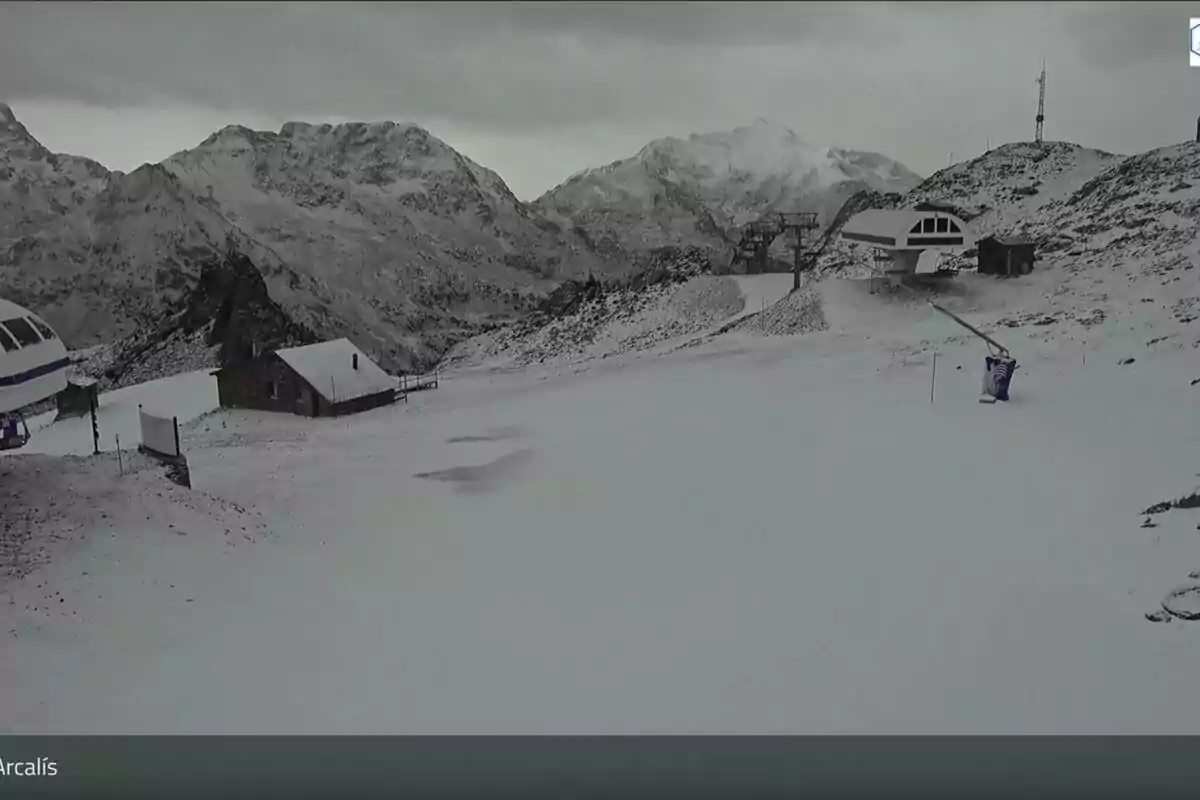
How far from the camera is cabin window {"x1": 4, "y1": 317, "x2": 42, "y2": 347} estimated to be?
34.8 ft

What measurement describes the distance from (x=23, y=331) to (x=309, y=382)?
1892 centimetres

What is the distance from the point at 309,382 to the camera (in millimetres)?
29516

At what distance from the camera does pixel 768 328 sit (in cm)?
3522

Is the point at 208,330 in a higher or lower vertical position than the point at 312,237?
lower

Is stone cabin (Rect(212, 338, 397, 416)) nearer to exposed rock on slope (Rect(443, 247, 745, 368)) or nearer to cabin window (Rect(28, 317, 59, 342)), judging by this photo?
exposed rock on slope (Rect(443, 247, 745, 368))

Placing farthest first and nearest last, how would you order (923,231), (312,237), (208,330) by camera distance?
(312,237) → (208,330) → (923,231)

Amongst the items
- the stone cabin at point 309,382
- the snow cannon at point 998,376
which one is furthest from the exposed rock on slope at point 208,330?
the snow cannon at point 998,376

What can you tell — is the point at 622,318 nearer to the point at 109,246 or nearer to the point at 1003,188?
the point at 1003,188

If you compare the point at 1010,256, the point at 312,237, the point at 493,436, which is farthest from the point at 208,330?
the point at 312,237

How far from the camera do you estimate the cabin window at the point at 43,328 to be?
11.3 m

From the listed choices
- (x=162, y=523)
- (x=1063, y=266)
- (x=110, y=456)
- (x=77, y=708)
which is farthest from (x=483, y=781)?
(x=1063, y=266)

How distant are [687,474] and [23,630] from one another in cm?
1082

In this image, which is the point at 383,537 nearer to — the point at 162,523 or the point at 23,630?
the point at 162,523

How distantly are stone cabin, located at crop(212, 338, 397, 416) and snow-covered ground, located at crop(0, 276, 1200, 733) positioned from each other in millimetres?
9910
